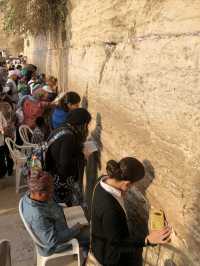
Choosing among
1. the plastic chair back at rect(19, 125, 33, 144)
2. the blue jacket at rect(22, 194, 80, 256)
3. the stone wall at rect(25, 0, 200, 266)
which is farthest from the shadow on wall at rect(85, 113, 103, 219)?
the plastic chair back at rect(19, 125, 33, 144)

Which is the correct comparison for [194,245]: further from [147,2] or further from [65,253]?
[147,2]

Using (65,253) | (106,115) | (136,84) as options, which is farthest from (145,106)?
(65,253)

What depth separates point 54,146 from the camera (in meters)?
4.16

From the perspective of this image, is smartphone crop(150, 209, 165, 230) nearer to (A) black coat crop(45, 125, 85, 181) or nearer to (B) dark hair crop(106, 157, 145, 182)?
(B) dark hair crop(106, 157, 145, 182)

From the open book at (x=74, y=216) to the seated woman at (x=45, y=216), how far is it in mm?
429

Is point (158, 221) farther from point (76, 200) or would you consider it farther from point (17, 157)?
point (17, 157)

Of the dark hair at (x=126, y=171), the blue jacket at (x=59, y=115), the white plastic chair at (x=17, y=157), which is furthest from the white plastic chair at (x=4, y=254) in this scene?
the white plastic chair at (x=17, y=157)

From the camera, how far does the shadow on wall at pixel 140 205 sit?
3567 mm

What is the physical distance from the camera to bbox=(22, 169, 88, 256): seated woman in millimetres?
3422

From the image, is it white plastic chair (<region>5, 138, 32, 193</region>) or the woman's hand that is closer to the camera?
the woman's hand

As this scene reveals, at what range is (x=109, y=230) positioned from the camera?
288 centimetres

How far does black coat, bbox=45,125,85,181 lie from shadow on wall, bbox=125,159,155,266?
71 centimetres

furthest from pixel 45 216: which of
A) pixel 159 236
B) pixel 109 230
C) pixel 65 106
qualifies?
pixel 65 106

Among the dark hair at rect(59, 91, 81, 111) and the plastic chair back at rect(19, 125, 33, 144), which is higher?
the dark hair at rect(59, 91, 81, 111)
